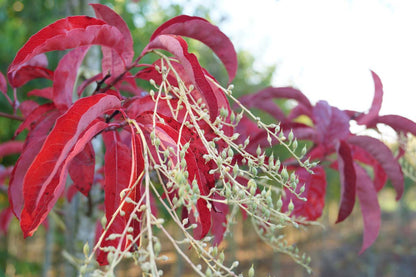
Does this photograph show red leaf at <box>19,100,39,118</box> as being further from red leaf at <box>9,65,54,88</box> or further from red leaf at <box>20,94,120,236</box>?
red leaf at <box>20,94,120,236</box>

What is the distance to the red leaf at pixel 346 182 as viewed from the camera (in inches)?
31.7

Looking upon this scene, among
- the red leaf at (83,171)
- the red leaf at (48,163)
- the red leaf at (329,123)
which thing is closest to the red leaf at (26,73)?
the red leaf at (83,171)

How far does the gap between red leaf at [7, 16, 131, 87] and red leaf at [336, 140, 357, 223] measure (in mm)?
500

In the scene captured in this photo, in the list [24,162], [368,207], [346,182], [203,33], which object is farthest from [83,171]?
[368,207]

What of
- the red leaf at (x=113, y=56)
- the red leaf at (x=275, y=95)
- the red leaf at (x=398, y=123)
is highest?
the red leaf at (x=113, y=56)

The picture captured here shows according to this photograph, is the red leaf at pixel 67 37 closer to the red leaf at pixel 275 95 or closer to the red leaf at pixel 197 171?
the red leaf at pixel 197 171

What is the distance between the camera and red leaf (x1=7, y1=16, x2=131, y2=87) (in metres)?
0.61

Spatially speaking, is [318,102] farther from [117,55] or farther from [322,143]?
[117,55]

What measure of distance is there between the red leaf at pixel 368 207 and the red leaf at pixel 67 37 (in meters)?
0.62

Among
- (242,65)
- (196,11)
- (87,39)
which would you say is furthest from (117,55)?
(242,65)

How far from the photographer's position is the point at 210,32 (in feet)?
2.42

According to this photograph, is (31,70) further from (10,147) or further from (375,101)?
(375,101)

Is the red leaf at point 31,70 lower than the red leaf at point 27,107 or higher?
higher

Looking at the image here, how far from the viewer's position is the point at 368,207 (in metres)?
0.95
